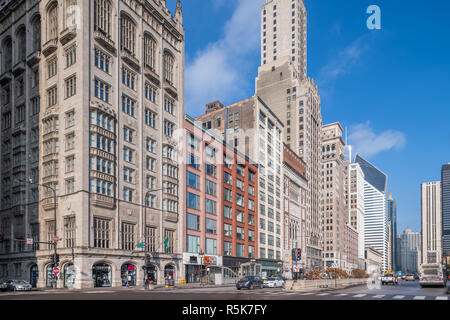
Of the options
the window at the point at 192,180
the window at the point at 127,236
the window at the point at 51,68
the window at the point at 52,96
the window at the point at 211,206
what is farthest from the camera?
the window at the point at 211,206

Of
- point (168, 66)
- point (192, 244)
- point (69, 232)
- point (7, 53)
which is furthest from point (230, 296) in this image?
point (7, 53)

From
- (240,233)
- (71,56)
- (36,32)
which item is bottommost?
(240,233)

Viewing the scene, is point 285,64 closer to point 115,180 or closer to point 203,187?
point 203,187

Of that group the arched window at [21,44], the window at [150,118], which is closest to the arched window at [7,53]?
the arched window at [21,44]

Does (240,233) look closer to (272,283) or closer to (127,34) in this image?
(272,283)

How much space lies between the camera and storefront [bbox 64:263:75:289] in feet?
170

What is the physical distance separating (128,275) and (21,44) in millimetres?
39337

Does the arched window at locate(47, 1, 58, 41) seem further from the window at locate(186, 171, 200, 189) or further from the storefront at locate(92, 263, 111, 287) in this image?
the storefront at locate(92, 263, 111, 287)

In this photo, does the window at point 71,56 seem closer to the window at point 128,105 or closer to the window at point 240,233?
the window at point 128,105

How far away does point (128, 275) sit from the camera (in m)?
58.6

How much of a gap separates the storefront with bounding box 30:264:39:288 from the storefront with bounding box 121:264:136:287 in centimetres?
1110

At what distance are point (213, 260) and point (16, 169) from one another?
1404 inches

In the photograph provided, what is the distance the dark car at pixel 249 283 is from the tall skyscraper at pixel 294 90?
288ft

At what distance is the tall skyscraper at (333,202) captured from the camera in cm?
17712
